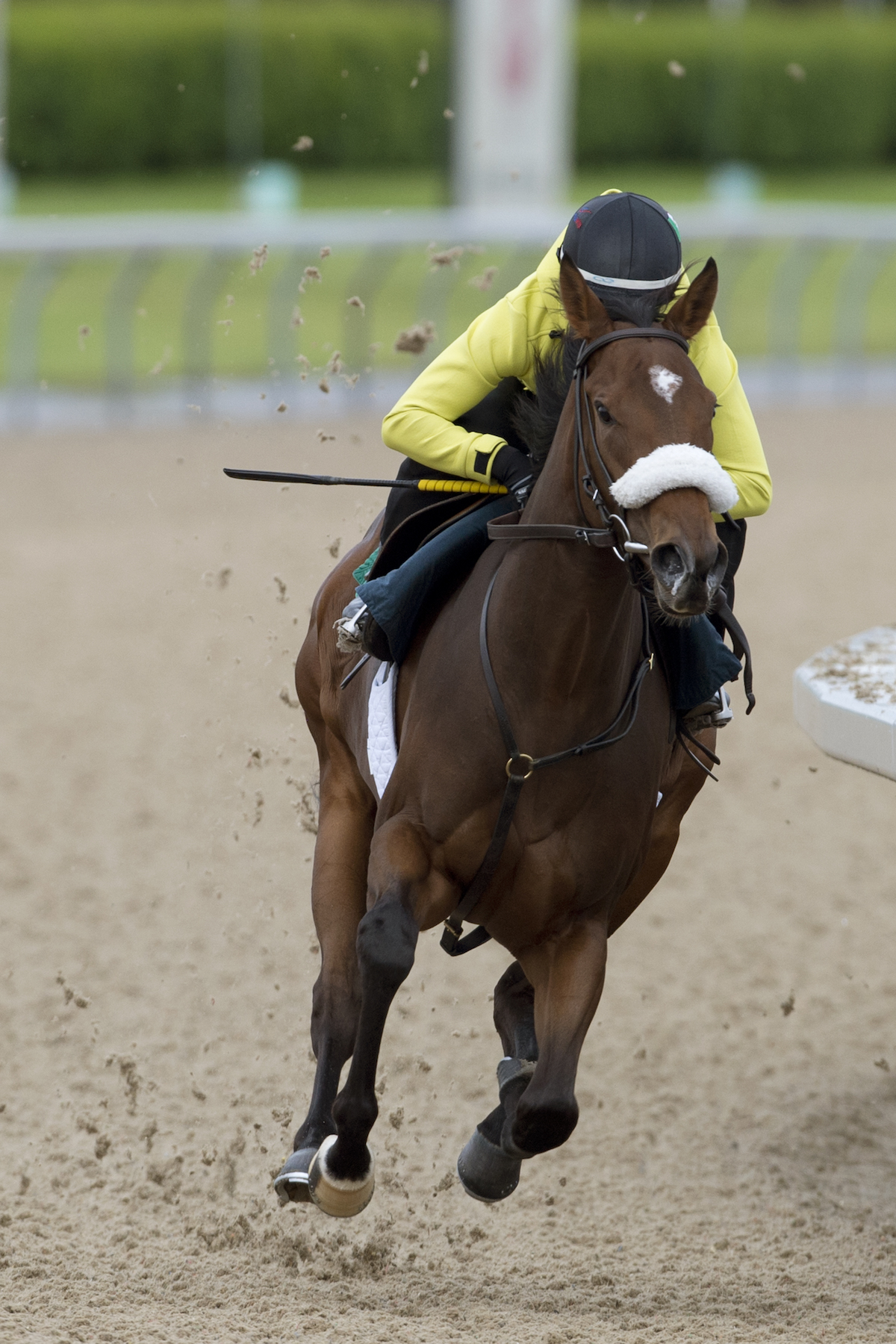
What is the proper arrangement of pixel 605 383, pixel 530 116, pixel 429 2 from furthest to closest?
pixel 429 2 → pixel 530 116 → pixel 605 383

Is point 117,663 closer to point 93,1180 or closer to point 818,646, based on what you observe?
point 818,646

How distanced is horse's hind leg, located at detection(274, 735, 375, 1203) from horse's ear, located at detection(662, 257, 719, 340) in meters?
1.60

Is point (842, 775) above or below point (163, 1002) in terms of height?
below

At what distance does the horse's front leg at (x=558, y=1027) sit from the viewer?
3564 mm

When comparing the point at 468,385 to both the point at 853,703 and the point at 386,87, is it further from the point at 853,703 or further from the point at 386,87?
the point at 386,87

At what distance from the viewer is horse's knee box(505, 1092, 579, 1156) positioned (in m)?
3.55

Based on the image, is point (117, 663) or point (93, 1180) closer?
point (93, 1180)

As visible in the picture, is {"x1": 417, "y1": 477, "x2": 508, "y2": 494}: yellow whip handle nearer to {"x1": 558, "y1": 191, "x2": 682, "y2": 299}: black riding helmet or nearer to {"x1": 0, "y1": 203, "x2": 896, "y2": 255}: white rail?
{"x1": 558, "y1": 191, "x2": 682, "y2": 299}: black riding helmet

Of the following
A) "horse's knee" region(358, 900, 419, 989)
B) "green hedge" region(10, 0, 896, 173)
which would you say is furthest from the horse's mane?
"green hedge" region(10, 0, 896, 173)

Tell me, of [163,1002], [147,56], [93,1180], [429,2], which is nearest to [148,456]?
[163,1002]


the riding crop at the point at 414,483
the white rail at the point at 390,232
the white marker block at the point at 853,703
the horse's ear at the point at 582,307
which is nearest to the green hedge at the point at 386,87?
the white rail at the point at 390,232

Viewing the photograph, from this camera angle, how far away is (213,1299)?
13.3 feet

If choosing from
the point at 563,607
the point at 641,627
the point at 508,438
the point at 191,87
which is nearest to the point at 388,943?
the point at 563,607

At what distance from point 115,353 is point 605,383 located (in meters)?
12.6
